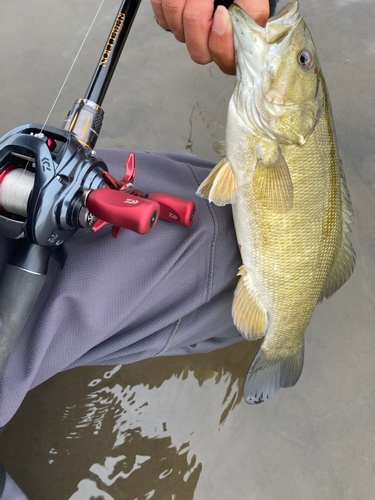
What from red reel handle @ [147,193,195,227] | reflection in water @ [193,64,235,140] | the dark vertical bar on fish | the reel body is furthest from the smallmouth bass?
reflection in water @ [193,64,235,140]

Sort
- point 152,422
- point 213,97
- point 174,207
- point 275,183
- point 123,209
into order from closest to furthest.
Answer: point 123,209 → point 174,207 → point 275,183 → point 152,422 → point 213,97

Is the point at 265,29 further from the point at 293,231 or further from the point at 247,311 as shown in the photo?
the point at 247,311

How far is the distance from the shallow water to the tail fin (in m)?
0.36

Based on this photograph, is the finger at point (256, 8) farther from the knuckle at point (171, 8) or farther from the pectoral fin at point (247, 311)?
the pectoral fin at point (247, 311)

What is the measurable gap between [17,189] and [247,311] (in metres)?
0.68

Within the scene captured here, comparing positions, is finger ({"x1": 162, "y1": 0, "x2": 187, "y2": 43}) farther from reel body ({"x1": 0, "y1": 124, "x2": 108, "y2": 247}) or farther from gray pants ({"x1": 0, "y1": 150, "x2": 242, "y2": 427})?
reel body ({"x1": 0, "y1": 124, "x2": 108, "y2": 247})

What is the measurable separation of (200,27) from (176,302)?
0.67 m

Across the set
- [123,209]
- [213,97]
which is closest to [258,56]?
[123,209]

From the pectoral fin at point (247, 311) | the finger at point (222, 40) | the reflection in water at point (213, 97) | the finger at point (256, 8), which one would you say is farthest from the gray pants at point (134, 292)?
the reflection in water at point (213, 97)

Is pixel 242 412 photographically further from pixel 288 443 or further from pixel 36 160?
pixel 36 160

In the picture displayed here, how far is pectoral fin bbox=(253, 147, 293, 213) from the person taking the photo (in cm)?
98

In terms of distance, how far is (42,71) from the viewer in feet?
6.01

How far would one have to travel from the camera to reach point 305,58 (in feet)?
3.13

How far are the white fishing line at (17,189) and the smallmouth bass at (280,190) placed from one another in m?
0.45
